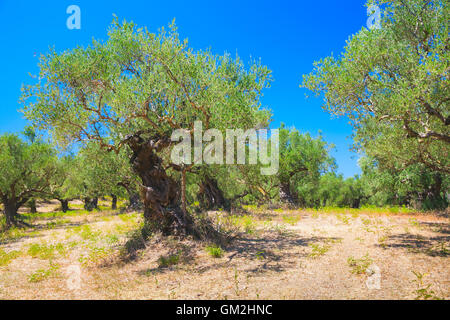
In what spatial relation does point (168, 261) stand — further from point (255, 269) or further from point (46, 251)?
point (46, 251)

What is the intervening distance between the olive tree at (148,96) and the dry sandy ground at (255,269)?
9.58ft

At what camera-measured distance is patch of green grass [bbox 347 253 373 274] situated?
29.1 feet

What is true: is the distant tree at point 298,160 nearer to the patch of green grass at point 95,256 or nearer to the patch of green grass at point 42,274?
the patch of green grass at point 95,256

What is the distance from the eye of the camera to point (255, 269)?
9734mm

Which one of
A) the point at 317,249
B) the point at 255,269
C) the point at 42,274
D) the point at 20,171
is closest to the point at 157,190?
the point at 42,274

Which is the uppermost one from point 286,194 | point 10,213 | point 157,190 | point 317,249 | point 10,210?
point 157,190

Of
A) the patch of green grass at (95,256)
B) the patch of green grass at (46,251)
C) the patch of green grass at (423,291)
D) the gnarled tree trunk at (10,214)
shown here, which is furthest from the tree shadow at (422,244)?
the gnarled tree trunk at (10,214)

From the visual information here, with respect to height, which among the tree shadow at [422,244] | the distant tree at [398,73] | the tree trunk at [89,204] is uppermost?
the distant tree at [398,73]

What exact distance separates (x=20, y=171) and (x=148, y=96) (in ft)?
63.4

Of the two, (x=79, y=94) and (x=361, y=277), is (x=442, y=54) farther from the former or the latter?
(x=79, y=94)

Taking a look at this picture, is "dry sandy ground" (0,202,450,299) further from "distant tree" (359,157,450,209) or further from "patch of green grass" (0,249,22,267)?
"distant tree" (359,157,450,209)

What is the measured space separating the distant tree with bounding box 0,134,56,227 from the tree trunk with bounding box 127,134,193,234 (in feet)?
52.0

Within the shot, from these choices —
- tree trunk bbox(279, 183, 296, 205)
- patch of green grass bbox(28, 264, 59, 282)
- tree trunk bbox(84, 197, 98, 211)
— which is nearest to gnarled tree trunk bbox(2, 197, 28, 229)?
patch of green grass bbox(28, 264, 59, 282)

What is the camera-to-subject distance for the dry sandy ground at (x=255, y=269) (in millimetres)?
7754
